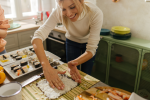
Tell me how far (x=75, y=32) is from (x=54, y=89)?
2.27 feet

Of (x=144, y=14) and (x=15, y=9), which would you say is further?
(x=15, y=9)

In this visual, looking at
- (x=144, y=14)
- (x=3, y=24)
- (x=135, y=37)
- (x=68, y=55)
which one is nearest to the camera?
(x=3, y=24)

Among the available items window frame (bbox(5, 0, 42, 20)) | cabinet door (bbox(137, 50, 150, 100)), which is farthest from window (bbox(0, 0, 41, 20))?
cabinet door (bbox(137, 50, 150, 100))

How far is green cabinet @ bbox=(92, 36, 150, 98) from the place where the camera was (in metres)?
1.72

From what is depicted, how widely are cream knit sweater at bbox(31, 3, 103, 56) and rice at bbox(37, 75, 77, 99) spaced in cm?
36

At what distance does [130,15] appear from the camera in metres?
1.95

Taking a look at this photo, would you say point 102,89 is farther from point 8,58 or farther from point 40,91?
point 8,58

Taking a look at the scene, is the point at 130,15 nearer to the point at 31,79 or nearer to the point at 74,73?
the point at 74,73

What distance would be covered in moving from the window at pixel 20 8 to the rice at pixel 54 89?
2.39m

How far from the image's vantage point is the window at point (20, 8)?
280cm

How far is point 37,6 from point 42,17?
45 centimetres

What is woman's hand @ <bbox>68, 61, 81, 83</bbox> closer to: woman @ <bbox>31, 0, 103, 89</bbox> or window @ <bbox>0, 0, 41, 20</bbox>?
woman @ <bbox>31, 0, 103, 89</bbox>

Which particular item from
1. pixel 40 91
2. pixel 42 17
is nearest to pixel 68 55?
pixel 40 91

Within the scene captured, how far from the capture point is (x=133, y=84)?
1906 mm
